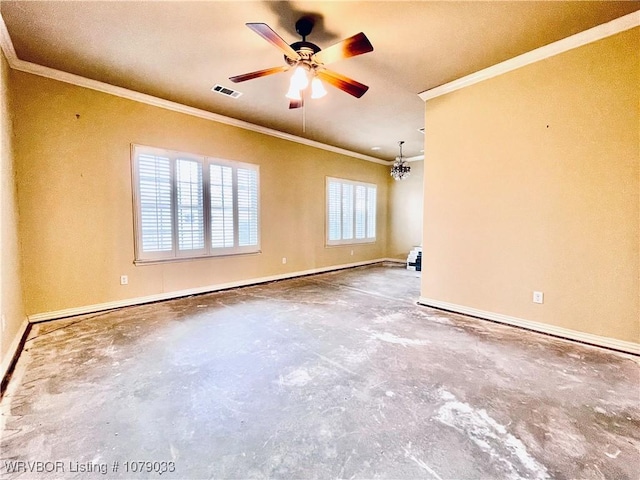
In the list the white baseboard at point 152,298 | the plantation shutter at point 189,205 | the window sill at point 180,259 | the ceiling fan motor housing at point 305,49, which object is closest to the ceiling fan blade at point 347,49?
the ceiling fan motor housing at point 305,49

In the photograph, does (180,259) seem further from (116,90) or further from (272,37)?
(272,37)

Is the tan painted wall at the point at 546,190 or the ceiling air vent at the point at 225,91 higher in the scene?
the ceiling air vent at the point at 225,91

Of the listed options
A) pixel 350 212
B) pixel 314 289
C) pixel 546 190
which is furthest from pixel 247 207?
pixel 546 190

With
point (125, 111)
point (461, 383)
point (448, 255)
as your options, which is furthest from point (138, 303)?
point (448, 255)

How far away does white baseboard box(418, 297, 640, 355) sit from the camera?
262 centimetres

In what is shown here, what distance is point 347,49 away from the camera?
2256 mm

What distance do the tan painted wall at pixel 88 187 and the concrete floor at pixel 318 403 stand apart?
64 cm

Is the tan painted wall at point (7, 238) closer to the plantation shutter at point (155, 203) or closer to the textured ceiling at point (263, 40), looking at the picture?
the textured ceiling at point (263, 40)

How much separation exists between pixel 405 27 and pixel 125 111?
368 cm

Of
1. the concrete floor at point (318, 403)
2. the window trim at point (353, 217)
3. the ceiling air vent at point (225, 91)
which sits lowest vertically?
the concrete floor at point (318, 403)

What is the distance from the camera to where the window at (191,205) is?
13.4ft

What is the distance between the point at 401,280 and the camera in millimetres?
5883

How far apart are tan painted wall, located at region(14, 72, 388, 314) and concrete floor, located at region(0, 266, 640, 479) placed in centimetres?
64

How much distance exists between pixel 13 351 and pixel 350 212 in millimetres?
6260
